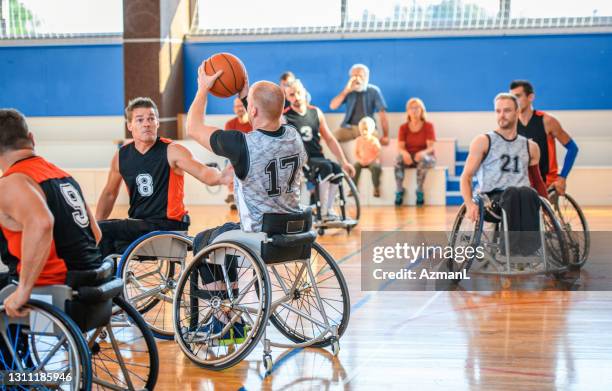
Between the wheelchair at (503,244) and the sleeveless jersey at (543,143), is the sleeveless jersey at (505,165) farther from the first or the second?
the sleeveless jersey at (543,143)

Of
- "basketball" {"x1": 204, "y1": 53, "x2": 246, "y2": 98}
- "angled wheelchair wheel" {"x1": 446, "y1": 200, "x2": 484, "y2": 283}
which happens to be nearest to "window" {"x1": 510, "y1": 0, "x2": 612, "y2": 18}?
"angled wheelchair wheel" {"x1": 446, "y1": 200, "x2": 484, "y2": 283}

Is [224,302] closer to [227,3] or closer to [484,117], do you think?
[484,117]

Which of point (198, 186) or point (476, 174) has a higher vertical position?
point (476, 174)

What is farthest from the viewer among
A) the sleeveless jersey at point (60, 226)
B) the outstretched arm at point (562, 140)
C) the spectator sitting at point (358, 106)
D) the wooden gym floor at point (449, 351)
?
the spectator sitting at point (358, 106)

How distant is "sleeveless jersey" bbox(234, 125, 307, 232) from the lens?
3.50 meters

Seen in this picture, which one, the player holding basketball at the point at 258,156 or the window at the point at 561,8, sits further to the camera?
the window at the point at 561,8

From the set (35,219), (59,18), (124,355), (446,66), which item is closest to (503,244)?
(124,355)

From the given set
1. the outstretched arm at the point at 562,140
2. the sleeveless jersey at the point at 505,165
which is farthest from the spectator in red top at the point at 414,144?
the sleeveless jersey at the point at 505,165

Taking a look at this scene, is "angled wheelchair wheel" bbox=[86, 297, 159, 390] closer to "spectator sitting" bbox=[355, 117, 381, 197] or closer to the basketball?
the basketball

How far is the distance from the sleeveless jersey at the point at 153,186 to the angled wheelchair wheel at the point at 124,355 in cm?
49

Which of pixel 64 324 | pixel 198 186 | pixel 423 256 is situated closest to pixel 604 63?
pixel 198 186

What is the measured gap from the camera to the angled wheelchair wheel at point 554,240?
5.15 metres

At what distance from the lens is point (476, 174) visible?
5.43 metres

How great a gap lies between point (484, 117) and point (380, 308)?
22.7 ft
